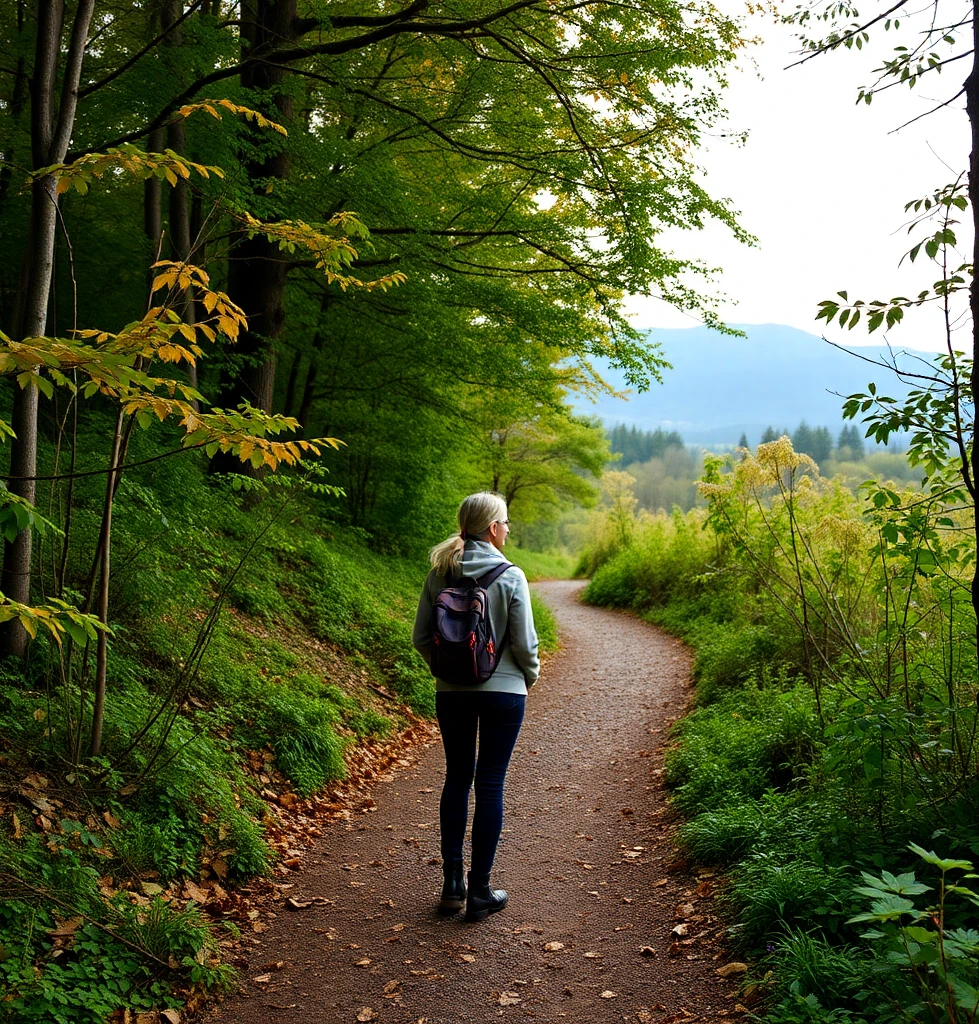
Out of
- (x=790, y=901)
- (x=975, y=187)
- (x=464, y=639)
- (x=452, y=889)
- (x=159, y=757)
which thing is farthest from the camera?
(x=159, y=757)

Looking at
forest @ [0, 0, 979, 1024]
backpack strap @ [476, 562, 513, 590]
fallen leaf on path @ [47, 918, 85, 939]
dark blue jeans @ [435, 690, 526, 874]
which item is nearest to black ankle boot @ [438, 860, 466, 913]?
dark blue jeans @ [435, 690, 526, 874]

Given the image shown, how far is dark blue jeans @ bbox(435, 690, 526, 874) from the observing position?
3.88m

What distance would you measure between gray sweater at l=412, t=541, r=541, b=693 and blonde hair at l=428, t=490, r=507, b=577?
51 millimetres

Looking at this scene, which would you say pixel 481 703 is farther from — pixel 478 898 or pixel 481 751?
pixel 478 898

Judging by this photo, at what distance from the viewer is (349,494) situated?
46.1 feet

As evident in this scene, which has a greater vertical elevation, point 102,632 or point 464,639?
point 464,639

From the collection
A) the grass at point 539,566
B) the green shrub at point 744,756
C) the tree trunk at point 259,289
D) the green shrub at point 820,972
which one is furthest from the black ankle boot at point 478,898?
the grass at point 539,566

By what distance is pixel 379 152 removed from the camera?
9.10 m

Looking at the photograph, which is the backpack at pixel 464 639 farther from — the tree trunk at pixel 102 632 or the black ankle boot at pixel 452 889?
the tree trunk at pixel 102 632

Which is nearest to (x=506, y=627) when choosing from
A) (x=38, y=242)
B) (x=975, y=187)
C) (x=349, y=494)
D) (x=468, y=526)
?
(x=468, y=526)

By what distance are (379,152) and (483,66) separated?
1.50 meters

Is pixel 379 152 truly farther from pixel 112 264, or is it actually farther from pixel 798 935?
pixel 798 935

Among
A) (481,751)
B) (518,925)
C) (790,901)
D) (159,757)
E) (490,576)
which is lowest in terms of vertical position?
(518,925)

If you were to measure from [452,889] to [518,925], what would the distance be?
38 cm
